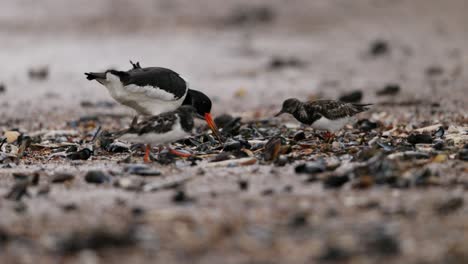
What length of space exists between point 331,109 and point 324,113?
4.1 inches

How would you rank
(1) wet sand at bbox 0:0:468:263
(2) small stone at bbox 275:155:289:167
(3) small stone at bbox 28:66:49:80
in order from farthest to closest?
(3) small stone at bbox 28:66:49:80
(2) small stone at bbox 275:155:289:167
(1) wet sand at bbox 0:0:468:263

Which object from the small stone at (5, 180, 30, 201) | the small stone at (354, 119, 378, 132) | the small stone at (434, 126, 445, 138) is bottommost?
the small stone at (354, 119, 378, 132)

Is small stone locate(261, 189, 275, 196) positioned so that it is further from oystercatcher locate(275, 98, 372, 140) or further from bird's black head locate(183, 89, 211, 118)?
bird's black head locate(183, 89, 211, 118)

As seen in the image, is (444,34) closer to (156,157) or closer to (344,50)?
(344,50)

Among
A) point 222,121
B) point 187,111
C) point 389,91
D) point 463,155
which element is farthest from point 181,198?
point 389,91

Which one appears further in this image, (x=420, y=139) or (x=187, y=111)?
(x=420, y=139)

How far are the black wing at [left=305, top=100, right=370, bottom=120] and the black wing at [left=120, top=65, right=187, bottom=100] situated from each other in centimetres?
147

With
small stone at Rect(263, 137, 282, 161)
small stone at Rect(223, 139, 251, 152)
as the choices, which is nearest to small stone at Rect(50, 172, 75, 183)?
small stone at Rect(263, 137, 282, 161)

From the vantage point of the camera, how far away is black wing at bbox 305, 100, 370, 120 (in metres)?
8.07

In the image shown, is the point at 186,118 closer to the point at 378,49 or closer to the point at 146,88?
the point at 146,88

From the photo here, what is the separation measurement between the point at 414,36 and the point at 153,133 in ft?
46.4

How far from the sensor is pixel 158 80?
8.55 m

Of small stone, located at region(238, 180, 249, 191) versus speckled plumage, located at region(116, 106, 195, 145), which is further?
speckled plumage, located at region(116, 106, 195, 145)

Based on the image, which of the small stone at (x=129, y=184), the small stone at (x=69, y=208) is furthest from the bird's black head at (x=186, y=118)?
the small stone at (x=69, y=208)
